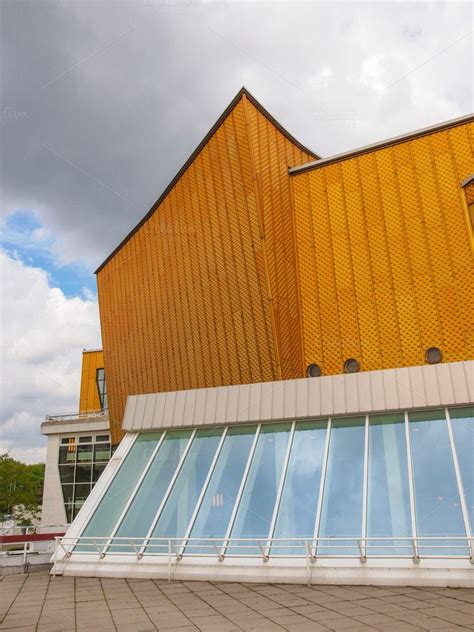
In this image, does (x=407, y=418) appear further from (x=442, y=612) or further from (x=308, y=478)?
(x=442, y=612)

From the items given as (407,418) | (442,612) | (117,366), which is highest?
(117,366)

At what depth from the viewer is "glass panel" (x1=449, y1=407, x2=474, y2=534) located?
8.52m

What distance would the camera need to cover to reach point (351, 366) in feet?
45.3

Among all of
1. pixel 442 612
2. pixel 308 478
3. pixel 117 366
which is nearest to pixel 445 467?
pixel 308 478

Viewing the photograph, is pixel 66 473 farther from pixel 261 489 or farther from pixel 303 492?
pixel 303 492

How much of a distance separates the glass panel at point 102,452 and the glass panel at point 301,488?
23088 mm

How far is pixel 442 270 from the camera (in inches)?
518

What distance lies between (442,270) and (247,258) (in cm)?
551

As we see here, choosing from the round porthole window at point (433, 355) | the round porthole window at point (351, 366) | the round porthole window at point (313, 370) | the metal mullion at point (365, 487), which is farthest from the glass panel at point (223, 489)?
the round porthole window at point (433, 355)

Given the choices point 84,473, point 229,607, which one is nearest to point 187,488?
point 229,607

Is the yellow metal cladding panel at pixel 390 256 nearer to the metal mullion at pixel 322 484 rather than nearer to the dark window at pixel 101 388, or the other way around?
the metal mullion at pixel 322 484

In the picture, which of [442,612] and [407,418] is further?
[407,418]

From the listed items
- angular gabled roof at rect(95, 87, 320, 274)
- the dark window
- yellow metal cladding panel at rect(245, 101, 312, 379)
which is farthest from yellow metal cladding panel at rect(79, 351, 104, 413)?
yellow metal cladding panel at rect(245, 101, 312, 379)

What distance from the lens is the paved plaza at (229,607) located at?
5.75 meters
